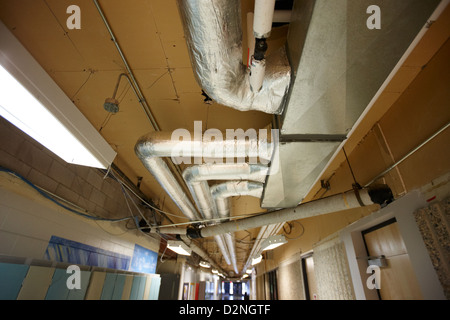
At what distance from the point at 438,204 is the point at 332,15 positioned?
52.9 inches

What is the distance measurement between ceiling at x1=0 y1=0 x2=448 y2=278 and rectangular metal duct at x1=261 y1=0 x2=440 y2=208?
545 mm

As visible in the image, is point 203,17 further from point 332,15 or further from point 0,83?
point 0,83

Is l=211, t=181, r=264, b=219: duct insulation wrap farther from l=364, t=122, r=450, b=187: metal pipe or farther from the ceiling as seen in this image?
l=364, t=122, r=450, b=187: metal pipe

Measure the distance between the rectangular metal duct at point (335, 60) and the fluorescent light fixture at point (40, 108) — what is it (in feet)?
4.18

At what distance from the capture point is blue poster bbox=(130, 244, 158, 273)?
3513mm

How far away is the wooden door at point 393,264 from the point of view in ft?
5.43

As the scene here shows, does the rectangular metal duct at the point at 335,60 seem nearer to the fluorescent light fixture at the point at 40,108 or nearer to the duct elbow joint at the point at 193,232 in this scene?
the fluorescent light fixture at the point at 40,108

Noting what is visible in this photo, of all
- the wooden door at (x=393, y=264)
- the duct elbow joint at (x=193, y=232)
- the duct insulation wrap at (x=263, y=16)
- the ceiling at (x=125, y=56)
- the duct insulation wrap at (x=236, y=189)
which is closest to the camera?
the duct insulation wrap at (x=263, y=16)

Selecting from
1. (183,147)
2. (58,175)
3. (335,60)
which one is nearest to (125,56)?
(183,147)

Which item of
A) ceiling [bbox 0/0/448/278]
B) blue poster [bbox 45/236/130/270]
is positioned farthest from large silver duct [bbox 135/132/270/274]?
blue poster [bbox 45/236/130/270]

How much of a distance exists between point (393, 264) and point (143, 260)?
379cm

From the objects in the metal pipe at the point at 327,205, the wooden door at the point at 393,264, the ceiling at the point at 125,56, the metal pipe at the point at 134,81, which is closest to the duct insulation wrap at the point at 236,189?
the metal pipe at the point at 327,205

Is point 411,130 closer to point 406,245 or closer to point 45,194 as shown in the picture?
point 406,245

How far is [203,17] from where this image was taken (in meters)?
0.78
